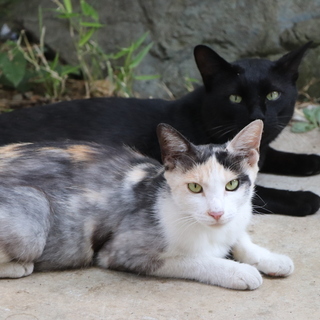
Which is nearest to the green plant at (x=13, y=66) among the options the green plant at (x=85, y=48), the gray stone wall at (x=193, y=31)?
the green plant at (x=85, y=48)

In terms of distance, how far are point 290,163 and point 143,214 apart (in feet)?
6.68

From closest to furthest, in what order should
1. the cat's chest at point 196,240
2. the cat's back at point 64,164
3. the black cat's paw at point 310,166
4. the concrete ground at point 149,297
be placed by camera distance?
the concrete ground at point 149,297 < the cat's chest at point 196,240 < the cat's back at point 64,164 < the black cat's paw at point 310,166

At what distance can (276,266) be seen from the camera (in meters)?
3.28

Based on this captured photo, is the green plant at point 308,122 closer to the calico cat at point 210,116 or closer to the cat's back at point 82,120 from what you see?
the calico cat at point 210,116

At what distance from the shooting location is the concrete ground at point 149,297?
114 inches

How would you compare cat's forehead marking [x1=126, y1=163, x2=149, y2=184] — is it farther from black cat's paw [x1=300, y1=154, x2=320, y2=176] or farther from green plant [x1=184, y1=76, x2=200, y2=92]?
Answer: green plant [x1=184, y1=76, x2=200, y2=92]

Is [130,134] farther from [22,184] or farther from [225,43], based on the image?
[225,43]

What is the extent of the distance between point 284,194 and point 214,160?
1259 millimetres

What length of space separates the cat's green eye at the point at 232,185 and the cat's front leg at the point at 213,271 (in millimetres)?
403

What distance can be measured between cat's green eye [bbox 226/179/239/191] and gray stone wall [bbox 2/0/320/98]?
3468 millimetres

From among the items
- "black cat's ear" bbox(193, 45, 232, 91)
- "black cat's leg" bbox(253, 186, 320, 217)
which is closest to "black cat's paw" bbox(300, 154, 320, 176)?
"black cat's leg" bbox(253, 186, 320, 217)

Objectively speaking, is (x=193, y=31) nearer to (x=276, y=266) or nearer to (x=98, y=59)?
(x=98, y=59)

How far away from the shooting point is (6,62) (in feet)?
19.3

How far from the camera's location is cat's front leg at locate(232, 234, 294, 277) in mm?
3281
